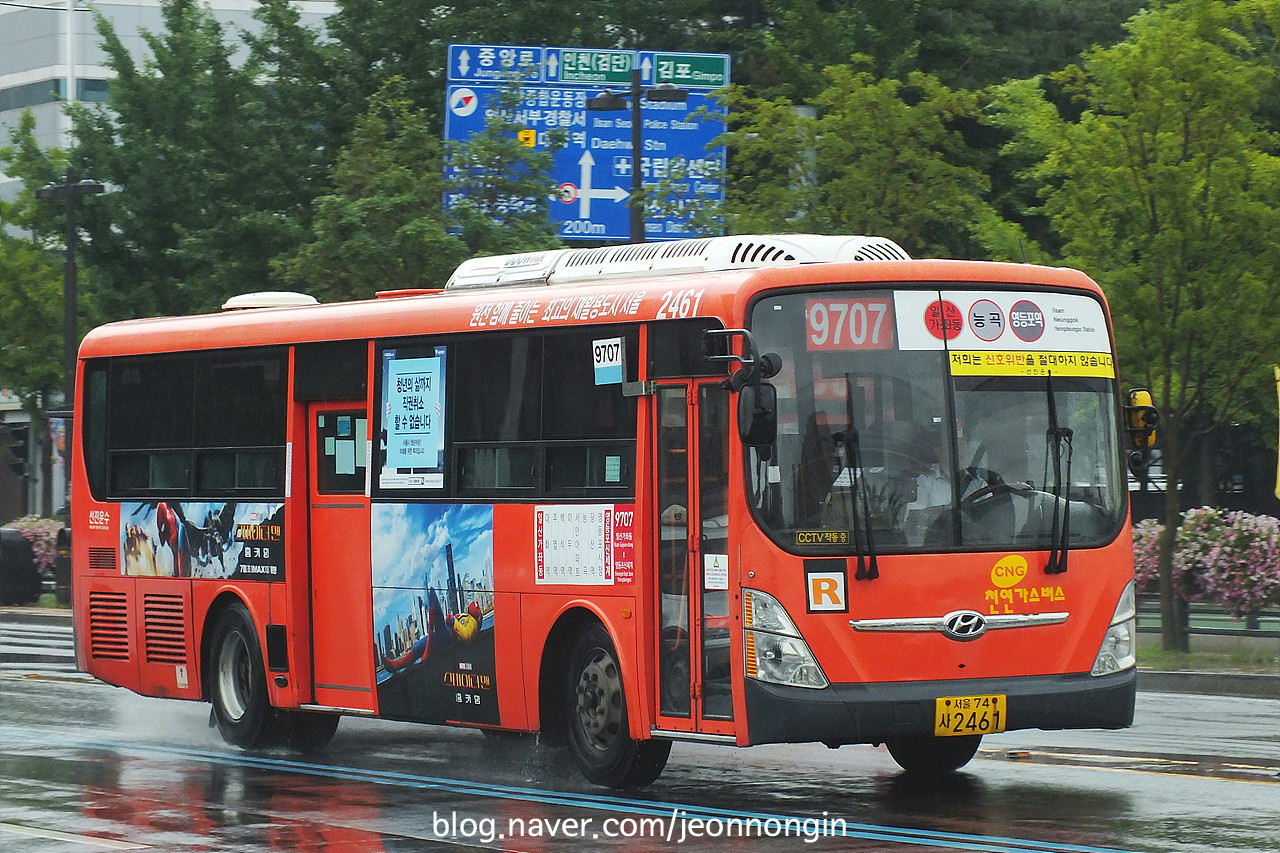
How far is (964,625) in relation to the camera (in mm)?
11445

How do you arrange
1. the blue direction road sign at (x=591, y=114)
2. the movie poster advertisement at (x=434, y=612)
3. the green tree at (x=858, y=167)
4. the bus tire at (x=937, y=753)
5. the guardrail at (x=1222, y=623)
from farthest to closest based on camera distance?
the blue direction road sign at (x=591, y=114)
the green tree at (x=858, y=167)
the guardrail at (x=1222, y=623)
the movie poster advertisement at (x=434, y=612)
the bus tire at (x=937, y=753)

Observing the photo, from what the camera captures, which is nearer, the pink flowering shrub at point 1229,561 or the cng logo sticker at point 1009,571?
the cng logo sticker at point 1009,571

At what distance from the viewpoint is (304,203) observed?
40469 mm

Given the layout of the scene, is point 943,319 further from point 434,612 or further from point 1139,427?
point 434,612

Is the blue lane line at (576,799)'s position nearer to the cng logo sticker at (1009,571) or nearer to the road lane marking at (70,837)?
the cng logo sticker at (1009,571)

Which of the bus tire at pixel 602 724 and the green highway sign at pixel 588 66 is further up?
the green highway sign at pixel 588 66

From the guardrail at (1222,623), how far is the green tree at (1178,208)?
1.02 meters

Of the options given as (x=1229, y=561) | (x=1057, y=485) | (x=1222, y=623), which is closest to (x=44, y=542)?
(x=1222, y=623)

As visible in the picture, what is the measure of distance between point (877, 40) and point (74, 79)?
95.3 ft

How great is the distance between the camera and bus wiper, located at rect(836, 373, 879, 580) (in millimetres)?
11359

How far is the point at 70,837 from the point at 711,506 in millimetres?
3821

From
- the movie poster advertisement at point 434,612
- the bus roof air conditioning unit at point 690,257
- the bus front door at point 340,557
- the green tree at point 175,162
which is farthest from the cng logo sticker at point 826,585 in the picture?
the green tree at point 175,162

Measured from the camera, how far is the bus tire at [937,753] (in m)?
12.8

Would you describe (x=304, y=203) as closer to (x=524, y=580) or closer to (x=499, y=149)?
(x=499, y=149)
